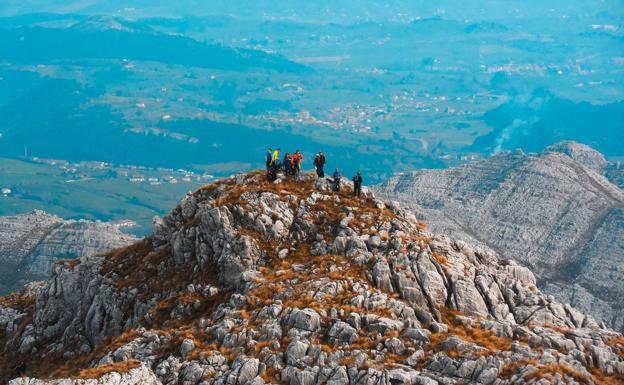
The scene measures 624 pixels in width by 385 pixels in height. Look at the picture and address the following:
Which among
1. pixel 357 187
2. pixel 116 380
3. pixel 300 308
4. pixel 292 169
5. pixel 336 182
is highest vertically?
pixel 292 169

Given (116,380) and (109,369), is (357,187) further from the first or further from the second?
(116,380)

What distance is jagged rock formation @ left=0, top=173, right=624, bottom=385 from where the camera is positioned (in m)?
64.7

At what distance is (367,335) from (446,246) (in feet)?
54.2

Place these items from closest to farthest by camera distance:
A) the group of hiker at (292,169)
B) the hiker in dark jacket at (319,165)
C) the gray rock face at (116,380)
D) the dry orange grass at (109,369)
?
the gray rock face at (116,380) → the dry orange grass at (109,369) → the group of hiker at (292,169) → the hiker in dark jacket at (319,165)

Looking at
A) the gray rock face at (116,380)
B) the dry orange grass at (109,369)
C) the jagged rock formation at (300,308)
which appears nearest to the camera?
the gray rock face at (116,380)

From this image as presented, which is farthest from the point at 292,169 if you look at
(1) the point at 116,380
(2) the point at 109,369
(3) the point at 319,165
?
(1) the point at 116,380

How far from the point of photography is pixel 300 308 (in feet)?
231

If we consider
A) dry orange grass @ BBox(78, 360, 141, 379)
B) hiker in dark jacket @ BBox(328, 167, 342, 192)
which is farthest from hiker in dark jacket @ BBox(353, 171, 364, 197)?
dry orange grass @ BBox(78, 360, 141, 379)

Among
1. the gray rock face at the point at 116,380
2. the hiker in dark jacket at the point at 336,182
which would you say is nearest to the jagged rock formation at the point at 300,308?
the gray rock face at the point at 116,380

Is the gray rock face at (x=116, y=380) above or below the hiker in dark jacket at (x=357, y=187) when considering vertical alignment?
below

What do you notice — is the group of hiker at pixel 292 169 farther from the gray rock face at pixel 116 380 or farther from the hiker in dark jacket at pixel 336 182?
the gray rock face at pixel 116 380

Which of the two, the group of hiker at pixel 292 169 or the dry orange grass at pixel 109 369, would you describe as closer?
the dry orange grass at pixel 109 369

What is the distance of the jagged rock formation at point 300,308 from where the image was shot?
212ft

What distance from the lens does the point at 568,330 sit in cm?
6900
